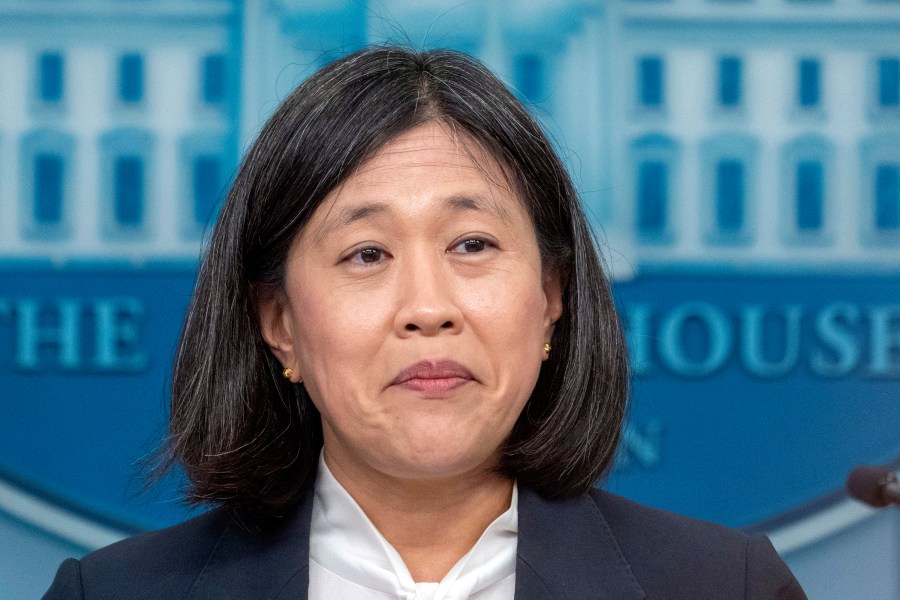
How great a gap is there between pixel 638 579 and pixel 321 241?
A: 0.71 meters

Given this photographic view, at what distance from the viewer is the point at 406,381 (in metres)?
1.63

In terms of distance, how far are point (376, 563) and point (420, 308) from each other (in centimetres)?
42

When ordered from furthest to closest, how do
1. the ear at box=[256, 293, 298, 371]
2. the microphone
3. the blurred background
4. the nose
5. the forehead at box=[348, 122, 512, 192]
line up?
the blurred background, the ear at box=[256, 293, 298, 371], the forehead at box=[348, 122, 512, 192], the nose, the microphone

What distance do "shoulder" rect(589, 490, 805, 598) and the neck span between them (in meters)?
0.25

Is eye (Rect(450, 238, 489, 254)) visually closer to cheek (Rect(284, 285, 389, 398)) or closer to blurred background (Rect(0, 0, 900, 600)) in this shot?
cheek (Rect(284, 285, 389, 398))

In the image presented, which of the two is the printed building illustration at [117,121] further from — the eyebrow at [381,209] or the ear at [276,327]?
the eyebrow at [381,209]

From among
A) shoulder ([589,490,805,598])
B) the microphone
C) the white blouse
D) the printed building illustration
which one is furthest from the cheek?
the printed building illustration

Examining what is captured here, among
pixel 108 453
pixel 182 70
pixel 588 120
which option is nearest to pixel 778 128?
pixel 588 120

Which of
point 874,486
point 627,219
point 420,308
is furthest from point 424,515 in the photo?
point 627,219

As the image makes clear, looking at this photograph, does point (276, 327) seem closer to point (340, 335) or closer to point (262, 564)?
point (340, 335)

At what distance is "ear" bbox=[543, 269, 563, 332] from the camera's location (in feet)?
6.18

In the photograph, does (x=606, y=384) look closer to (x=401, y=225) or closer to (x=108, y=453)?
(x=401, y=225)

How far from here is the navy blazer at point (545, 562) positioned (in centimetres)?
175

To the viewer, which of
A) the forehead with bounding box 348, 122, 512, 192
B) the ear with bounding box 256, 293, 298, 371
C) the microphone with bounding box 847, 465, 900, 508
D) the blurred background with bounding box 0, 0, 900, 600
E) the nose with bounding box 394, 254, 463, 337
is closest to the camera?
the microphone with bounding box 847, 465, 900, 508
